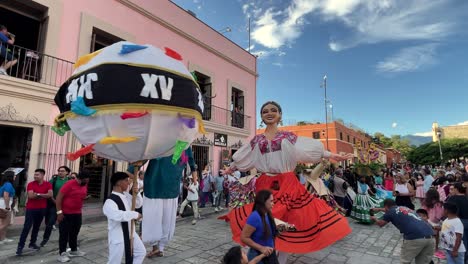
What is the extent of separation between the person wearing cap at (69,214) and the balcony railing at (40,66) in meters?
4.39

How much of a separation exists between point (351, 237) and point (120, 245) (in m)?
5.15

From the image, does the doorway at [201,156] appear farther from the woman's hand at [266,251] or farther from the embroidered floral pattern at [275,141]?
the woman's hand at [266,251]

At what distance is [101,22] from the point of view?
351 inches

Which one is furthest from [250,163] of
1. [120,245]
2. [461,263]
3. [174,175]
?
[461,263]

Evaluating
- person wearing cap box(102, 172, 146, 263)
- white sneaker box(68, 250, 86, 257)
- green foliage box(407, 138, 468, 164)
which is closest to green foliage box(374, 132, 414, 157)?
green foliage box(407, 138, 468, 164)

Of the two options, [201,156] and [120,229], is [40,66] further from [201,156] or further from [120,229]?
[201,156]

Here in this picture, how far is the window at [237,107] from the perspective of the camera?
14.8 m

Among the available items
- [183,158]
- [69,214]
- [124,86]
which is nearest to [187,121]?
[124,86]

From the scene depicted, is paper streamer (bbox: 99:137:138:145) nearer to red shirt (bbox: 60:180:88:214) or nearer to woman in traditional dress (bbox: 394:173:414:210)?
red shirt (bbox: 60:180:88:214)

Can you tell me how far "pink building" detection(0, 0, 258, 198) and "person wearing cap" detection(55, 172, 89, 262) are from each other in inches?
134

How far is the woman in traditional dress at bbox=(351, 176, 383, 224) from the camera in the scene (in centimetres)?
779

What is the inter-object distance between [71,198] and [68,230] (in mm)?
549

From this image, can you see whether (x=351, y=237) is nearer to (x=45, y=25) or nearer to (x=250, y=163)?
(x=250, y=163)

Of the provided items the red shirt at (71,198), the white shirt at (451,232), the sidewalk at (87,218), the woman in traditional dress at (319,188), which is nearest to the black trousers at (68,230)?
the red shirt at (71,198)
